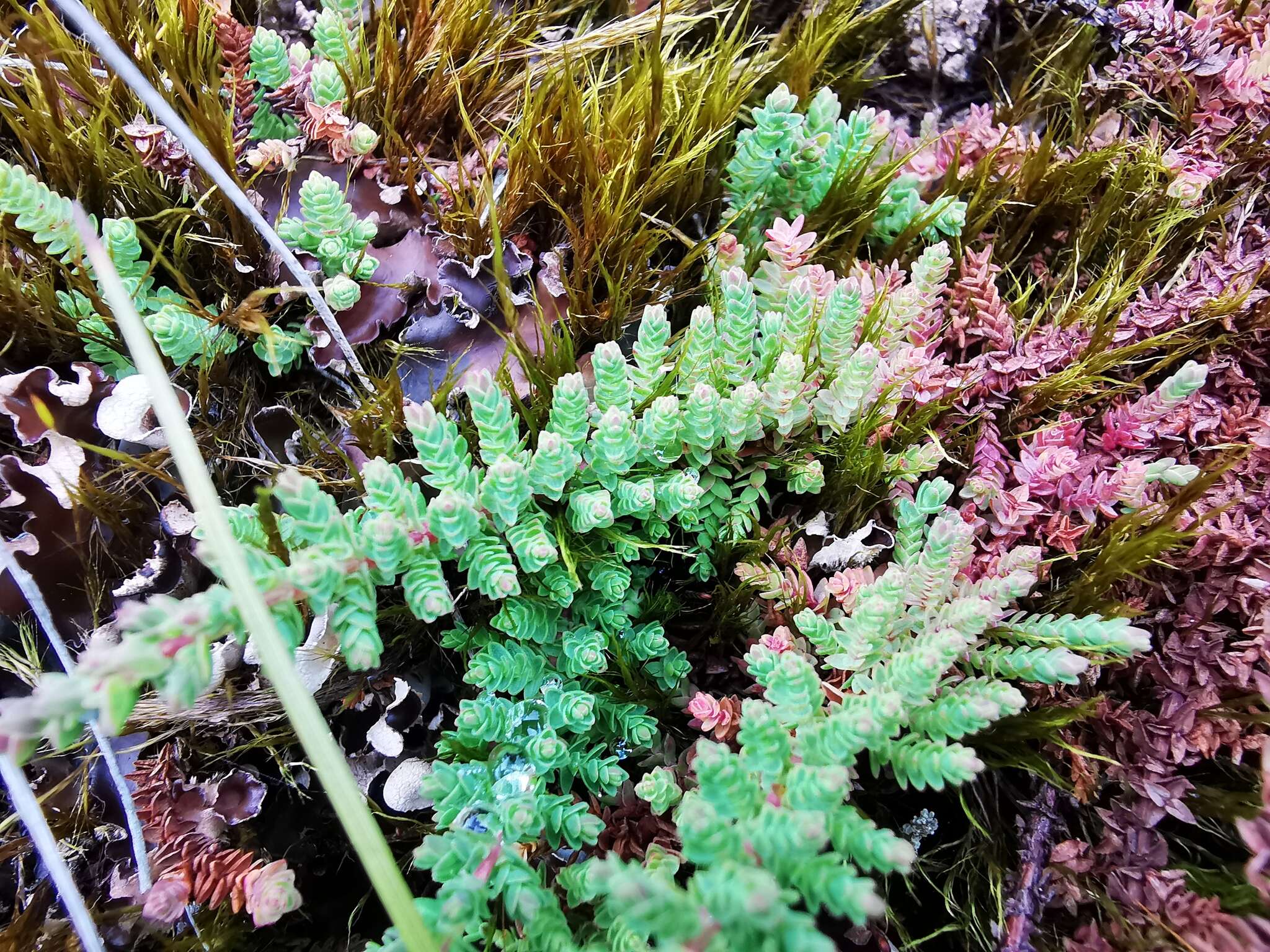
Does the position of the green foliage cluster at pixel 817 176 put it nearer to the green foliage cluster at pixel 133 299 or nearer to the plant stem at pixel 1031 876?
the green foliage cluster at pixel 133 299

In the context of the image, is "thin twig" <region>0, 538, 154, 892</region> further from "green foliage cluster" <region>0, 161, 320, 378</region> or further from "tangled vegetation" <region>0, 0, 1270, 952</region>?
"green foliage cluster" <region>0, 161, 320, 378</region>

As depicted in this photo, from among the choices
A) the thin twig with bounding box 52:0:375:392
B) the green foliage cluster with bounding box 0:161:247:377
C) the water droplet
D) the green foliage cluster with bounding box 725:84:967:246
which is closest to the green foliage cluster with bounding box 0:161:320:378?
the green foliage cluster with bounding box 0:161:247:377

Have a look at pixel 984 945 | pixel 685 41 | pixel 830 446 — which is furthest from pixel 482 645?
pixel 685 41

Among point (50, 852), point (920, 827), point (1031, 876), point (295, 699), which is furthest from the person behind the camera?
point (920, 827)

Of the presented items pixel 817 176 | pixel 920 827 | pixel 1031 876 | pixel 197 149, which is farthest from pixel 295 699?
pixel 817 176

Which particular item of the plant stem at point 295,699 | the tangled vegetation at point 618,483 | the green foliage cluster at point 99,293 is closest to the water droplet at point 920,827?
the tangled vegetation at point 618,483

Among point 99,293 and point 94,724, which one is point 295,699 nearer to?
point 94,724
